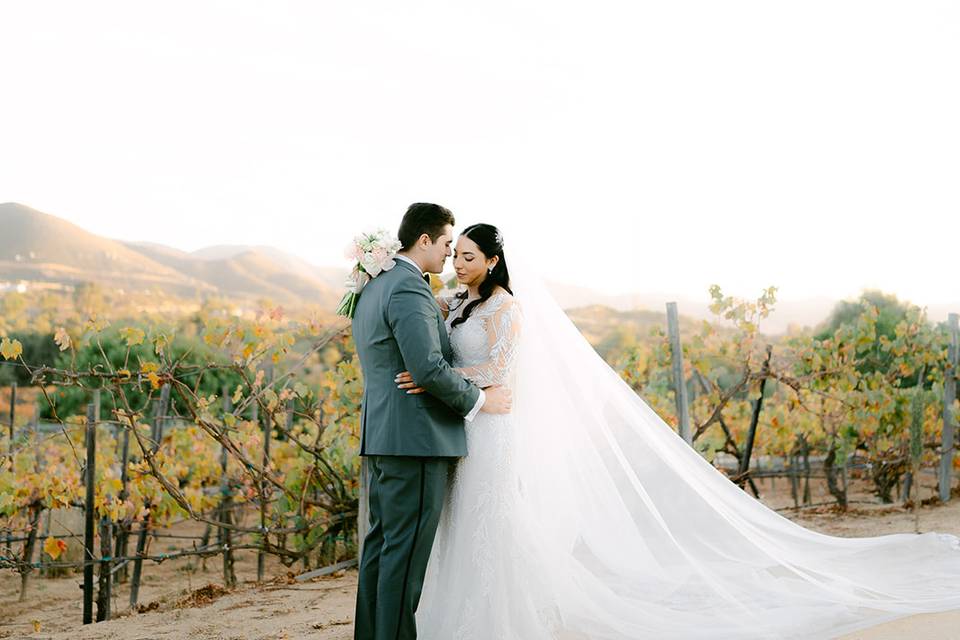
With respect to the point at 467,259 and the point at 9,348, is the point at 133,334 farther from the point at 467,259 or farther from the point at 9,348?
the point at 467,259

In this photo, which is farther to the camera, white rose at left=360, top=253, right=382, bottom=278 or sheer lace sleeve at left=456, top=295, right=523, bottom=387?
sheer lace sleeve at left=456, top=295, right=523, bottom=387

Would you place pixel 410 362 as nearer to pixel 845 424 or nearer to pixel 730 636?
pixel 730 636

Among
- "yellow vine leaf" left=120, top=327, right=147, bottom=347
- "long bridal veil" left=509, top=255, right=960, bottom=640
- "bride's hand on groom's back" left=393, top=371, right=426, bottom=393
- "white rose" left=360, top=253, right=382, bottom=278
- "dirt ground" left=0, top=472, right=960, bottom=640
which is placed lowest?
"dirt ground" left=0, top=472, right=960, bottom=640

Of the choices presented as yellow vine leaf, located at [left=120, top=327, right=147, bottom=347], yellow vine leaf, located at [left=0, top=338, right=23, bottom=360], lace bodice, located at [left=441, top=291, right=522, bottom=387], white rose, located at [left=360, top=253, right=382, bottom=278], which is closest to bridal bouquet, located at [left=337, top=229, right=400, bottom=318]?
white rose, located at [left=360, top=253, right=382, bottom=278]

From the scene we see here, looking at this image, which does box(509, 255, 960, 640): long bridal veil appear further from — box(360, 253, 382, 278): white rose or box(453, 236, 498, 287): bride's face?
box(360, 253, 382, 278): white rose

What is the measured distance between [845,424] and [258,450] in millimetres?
4493

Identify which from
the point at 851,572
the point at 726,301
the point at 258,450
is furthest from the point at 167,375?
the point at 726,301

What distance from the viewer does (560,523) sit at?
10.9 feet

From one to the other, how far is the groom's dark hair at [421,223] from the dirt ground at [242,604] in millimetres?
1715

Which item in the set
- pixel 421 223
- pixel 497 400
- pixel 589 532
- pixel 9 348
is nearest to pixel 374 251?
pixel 421 223

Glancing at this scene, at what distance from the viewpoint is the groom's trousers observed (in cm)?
285

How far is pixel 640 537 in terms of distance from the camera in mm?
3418

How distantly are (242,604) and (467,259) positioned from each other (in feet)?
7.56

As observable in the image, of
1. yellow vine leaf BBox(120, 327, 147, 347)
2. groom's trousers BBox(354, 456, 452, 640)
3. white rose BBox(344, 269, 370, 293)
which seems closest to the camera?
groom's trousers BBox(354, 456, 452, 640)
